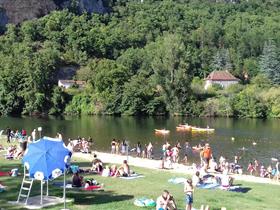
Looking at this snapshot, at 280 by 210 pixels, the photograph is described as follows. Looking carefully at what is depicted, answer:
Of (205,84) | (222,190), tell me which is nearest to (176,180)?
(222,190)

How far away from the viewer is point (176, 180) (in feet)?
85.5

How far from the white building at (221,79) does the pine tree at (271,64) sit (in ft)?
23.5

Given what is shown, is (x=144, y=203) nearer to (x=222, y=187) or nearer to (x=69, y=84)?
(x=222, y=187)

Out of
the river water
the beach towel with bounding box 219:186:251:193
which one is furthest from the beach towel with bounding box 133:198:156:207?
the river water

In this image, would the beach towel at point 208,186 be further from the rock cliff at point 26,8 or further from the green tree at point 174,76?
the rock cliff at point 26,8

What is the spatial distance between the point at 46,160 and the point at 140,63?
112801 mm

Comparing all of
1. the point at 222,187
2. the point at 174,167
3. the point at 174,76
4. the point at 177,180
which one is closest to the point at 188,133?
the point at 174,76

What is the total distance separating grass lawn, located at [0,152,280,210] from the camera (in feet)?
65.1

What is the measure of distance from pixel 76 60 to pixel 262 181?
99758 millimetres

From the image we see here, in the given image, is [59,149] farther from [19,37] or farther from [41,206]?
[19,37]

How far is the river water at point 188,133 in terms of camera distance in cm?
5360

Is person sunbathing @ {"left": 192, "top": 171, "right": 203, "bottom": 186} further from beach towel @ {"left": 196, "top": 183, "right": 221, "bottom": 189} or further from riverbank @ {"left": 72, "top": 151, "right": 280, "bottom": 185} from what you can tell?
riverbank @ {"left": 72, "top": 151, "right": 280, "bottom": 185}

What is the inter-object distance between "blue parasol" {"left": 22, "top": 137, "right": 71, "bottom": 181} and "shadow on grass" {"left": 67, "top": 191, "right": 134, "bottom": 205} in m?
2.40

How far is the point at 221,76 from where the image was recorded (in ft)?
415
